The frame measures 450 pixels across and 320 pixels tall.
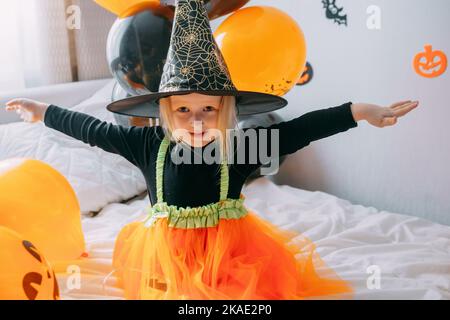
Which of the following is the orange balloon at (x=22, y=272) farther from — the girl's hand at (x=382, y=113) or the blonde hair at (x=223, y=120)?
the girl's hand at (x=382, y=113)

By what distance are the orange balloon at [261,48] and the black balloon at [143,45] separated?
0.14 metres

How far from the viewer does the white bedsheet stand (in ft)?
3.52

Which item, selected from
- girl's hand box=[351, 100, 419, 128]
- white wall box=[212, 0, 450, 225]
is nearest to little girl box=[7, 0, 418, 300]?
girl's hand box=[351, 100, 419, 128]

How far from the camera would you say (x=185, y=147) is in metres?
1.07

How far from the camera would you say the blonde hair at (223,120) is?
1.05 metres

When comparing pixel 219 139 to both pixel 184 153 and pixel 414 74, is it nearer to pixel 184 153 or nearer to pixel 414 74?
pixel 184 153

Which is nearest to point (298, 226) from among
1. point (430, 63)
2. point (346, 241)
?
point (346, 241)

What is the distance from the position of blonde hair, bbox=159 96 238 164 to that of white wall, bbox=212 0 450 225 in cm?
78

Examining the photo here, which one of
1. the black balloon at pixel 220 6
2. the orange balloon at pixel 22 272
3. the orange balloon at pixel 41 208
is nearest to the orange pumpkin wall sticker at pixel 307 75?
the black balloon at pixel 220 6

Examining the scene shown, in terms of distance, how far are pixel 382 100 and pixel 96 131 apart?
3.28 ft

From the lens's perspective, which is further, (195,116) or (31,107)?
(31,107)

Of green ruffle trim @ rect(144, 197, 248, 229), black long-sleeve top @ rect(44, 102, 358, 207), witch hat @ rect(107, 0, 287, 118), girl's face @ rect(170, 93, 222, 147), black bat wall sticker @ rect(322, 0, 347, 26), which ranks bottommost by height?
green ruffle trim @ rect(144, 197, 248, 229)

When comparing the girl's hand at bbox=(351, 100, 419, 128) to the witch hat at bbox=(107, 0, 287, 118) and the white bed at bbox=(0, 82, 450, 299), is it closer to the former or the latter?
the witch hat at bbox=(107, 0, 287, 118)

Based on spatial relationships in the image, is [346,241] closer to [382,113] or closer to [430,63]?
[382,113]
